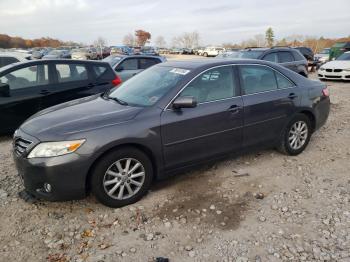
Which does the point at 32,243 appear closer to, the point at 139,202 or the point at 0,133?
the point at 139,202

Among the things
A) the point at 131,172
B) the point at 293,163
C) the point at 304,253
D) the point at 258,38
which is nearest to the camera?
the point at 304,253

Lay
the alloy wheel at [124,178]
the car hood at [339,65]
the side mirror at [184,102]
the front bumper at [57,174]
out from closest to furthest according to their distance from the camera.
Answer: the front bumper at [57,174], the alloy wheel at [124,178], the side mirror at [184,102], the car hood at [339,65]

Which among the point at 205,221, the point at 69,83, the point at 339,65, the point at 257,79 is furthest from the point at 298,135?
the point at 339,65

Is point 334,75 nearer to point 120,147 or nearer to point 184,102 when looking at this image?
point 184,102

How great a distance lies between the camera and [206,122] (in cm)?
385

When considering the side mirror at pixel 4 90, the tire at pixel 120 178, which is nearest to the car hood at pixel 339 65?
the tire at pixel 120 178

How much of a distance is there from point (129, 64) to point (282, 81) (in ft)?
24.4

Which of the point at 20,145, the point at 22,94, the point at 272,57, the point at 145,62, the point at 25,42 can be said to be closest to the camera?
the point at 20,145

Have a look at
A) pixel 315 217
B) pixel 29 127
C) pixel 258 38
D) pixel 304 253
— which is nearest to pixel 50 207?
pixel 29 127

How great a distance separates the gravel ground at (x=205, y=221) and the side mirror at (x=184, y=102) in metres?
1.10

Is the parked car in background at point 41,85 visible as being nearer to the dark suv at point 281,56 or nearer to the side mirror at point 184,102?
the side mirror at point 184,102

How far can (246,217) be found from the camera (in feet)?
11.0

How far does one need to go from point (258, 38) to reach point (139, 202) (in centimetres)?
9414

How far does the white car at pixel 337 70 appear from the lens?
13.0 meters
